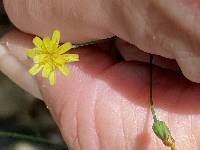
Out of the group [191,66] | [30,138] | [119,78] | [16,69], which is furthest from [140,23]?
[30,138]

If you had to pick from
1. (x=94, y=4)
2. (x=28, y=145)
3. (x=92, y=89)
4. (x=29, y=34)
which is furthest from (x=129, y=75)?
(x=28, y=145)

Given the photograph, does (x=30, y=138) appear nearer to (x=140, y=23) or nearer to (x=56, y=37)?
(x=56, y=37)

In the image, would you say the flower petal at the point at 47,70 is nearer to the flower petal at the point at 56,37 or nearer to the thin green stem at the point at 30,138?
the flower petal at the point at 56,37

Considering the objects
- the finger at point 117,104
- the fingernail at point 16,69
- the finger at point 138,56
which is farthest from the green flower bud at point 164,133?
the fingernail at point 16,69

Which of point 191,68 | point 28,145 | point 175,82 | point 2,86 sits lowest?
point 28,145

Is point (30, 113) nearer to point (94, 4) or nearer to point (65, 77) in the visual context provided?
point (65, 77)

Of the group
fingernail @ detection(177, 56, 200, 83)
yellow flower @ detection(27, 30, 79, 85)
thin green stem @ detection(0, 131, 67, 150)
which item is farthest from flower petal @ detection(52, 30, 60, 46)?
thin green stem @ detection(0, 131, 67, 150)
